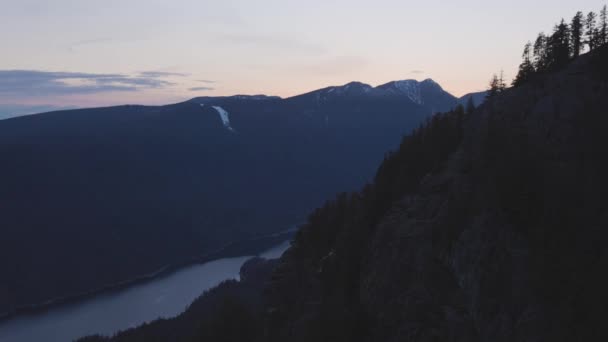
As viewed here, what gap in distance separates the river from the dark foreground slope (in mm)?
111783

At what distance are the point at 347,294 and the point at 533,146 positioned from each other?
20606 millimetres

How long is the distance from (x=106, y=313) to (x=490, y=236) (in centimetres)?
15982

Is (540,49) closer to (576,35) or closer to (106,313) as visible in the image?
(576,35)

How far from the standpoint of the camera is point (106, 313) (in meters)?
166

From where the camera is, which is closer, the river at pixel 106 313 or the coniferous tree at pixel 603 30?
the coniferous tree at pixel 603 30

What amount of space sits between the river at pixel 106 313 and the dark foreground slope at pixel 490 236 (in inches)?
4401

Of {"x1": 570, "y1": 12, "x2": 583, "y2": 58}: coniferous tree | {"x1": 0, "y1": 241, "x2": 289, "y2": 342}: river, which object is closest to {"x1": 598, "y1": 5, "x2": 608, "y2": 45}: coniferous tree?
{"x1": 570, "y1": 12, "x2": 583, "y2": 58}: coniferous tree

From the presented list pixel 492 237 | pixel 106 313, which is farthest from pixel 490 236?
pixel 106 313

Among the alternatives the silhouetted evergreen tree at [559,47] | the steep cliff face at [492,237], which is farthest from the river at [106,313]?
the silhouetted evergreen tree at [559,47]

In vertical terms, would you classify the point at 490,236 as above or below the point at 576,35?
below

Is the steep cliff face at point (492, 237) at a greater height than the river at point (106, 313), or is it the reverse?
the steep cliff face at point (492, 237)

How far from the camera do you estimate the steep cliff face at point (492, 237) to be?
1149 inches

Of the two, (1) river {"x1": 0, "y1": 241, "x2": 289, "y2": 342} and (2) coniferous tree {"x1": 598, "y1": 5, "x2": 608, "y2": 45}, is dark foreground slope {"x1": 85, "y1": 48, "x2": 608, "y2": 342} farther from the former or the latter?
(1) river {"x1": 0, "y1": 241, "x2": 289, "y2": 342}

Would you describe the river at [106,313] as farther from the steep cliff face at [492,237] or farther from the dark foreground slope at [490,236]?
the steep cliff face at [492,237]
